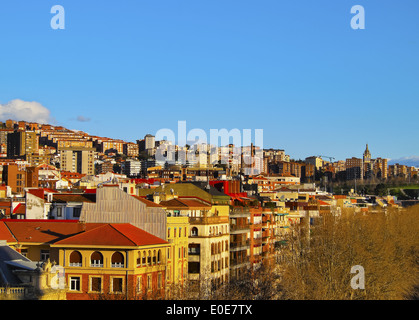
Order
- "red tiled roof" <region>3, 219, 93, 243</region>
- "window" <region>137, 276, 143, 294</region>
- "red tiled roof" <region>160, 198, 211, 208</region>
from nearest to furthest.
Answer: "window" <region>137, 276, 143, 294</region> < "red tiled roof" <region>3, 219, 93, 243</region> < "red tiled roof" <region>160, 198, 211, 208</region>

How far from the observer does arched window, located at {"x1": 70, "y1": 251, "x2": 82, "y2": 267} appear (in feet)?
133

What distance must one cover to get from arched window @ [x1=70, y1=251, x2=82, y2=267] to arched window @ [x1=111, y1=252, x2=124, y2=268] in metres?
1.58

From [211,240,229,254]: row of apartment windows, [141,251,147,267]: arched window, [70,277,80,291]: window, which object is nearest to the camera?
[70,277,80,291]: window

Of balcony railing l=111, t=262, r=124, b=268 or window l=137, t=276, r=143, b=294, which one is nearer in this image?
window l=137, t=276, r=143, b=294

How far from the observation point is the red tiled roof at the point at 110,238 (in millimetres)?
40438

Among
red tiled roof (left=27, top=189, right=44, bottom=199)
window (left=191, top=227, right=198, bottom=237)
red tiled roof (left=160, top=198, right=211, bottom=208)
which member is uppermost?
red tiled roof (left=27, top=189, right=44, bottom=199)

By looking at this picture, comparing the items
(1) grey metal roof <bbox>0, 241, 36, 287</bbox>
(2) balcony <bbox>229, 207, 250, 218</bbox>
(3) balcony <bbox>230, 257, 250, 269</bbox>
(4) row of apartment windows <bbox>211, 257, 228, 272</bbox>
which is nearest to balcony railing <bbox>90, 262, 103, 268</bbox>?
(1) grey metal roof <bbox>0, 241, 36, 287</bbox>

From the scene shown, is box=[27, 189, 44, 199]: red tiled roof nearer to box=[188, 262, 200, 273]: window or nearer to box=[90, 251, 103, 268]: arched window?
box=[188, 262, 200, 273]: window

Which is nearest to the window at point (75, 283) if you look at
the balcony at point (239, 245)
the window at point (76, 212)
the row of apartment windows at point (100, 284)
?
the row of apartment windows at point (100, 284)

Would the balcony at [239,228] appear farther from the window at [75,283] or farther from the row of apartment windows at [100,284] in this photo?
the window at [75,283]

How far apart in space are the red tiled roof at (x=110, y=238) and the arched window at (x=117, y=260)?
0.47 m
